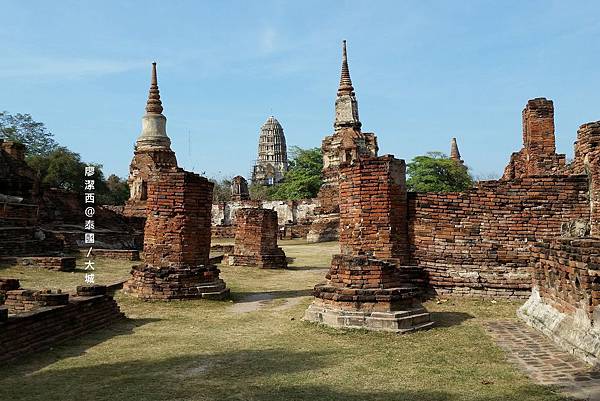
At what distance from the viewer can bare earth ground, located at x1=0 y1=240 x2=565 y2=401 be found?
454 cm

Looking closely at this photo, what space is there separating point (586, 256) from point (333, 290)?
10.2 feet

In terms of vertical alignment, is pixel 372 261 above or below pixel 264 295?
above

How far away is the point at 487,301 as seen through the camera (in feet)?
30.2

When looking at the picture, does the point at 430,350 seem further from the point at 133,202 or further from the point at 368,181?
the point at 133,202

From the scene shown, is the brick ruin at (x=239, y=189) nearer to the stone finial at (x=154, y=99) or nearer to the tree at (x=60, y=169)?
the stone finial at (x=154, y=99)

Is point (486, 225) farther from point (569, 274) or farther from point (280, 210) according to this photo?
point (280, 210)

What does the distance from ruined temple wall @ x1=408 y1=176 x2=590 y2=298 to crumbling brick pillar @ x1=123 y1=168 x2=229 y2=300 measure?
12.4 ft

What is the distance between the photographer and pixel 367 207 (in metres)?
8.77

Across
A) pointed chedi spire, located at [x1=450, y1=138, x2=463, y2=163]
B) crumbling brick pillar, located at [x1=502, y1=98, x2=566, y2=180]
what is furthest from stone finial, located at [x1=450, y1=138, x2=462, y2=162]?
crumbling brick pillar, located at [x1=502, y1=98, x2=566, y2=180]

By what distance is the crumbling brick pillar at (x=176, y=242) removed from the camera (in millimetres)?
9812


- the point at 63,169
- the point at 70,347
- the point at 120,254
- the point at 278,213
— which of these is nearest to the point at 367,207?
the point at 70,347

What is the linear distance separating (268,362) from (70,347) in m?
2.39

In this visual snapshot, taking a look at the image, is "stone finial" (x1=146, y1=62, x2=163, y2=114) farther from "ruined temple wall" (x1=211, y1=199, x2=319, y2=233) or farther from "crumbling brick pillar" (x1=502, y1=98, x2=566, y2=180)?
"crumbling brick pillar" (x1=502, y1=98, x2=566, y2=180)

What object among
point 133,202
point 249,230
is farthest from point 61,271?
point 133,202
